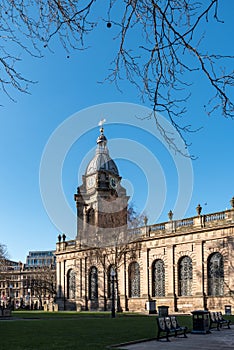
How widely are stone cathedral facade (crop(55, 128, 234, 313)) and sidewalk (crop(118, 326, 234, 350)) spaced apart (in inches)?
1001

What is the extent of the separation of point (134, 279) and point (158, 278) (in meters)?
3.59

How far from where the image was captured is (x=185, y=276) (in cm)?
4847

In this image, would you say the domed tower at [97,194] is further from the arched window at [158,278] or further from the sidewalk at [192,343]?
the sidewalk at [192,343]

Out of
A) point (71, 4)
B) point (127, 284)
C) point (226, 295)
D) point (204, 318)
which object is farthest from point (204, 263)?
point (71, 4)

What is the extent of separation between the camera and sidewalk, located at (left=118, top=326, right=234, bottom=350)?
47.9ft

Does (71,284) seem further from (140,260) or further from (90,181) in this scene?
(90,181)

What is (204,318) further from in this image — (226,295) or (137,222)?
(137,222)

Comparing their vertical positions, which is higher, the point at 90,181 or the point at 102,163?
the point at 102,163

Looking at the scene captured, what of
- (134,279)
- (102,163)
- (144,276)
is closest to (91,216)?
(102,163)

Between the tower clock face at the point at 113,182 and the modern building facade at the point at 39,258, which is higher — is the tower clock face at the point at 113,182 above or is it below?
above

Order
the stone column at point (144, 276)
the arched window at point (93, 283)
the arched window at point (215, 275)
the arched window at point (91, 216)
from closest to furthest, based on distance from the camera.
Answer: the arched window at point (215, 275) < the stone column at point (144, 276) < the arched window at point (93, 283) < the arched window at point (91, 216)

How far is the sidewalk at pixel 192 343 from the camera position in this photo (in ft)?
47.9

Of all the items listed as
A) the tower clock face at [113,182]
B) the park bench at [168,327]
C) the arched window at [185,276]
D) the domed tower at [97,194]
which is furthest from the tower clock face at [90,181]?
the park bench at [168,327]

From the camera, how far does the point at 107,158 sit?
72.5 meters
